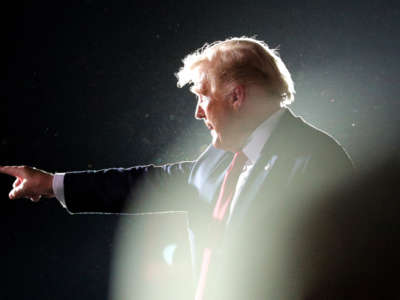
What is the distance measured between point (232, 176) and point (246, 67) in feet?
0.73

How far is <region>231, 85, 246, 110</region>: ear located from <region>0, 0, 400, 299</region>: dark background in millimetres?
544

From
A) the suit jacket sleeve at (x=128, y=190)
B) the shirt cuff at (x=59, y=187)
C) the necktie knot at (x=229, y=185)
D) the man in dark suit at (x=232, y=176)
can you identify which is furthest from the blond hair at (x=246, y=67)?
the shirt cuff at (x=59, y=187)

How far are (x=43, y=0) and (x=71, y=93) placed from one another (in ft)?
0.95

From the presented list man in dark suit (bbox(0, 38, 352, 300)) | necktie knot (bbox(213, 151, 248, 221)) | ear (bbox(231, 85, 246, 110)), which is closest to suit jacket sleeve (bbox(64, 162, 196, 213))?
man in dark suit (bbox(0, 38, 352, 300))

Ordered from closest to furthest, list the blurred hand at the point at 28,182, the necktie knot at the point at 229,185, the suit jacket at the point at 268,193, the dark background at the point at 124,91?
1. the suit jacket at the point at 268,193
2. the necktie knot at the point at 229,185
3. the blurred hand at the point at 28,182
4. the dark background at the point at 124,91

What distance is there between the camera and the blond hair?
0.80 m

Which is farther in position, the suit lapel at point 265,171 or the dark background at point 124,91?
the dark background at point 124,91

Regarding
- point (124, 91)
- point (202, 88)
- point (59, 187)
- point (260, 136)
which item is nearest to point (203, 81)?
point (202, 88)

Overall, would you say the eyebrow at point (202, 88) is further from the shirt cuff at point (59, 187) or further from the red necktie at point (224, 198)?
the shirt cuff at point (59, 187)

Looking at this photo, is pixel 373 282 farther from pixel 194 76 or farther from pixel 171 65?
pixel 171 65

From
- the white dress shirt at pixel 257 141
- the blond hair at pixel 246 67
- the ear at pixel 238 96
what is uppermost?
the blond hair at pixel 246 67

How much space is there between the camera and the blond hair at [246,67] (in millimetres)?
801

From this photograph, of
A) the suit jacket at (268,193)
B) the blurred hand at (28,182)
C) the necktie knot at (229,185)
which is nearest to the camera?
the suit jacket at (268,193)

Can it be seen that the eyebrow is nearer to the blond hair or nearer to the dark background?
the blond hair
